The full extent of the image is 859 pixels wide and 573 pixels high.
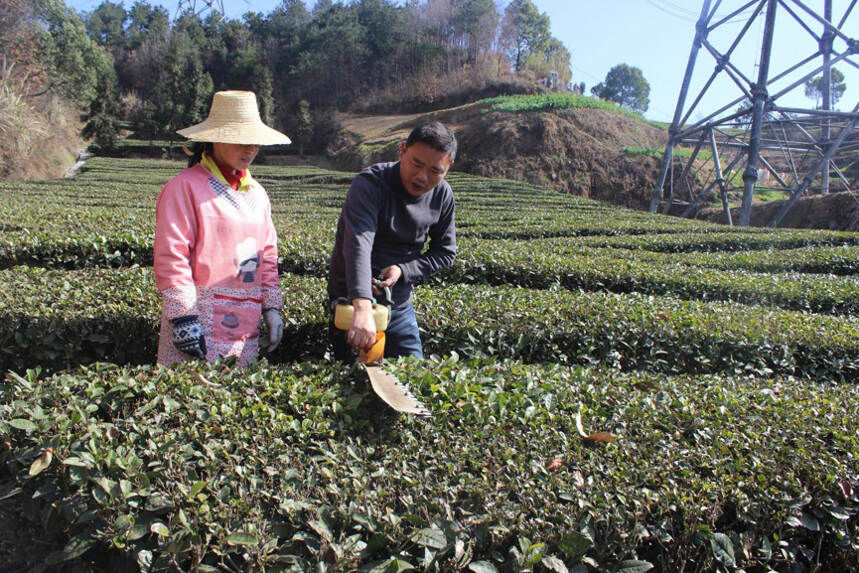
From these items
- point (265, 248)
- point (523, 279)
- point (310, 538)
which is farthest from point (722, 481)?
point (523, 279)

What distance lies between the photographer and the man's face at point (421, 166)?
2.48 m

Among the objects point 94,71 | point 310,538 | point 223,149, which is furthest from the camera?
point 94,71

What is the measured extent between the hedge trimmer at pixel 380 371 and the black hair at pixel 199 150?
102cm

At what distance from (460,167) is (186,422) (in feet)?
99.7

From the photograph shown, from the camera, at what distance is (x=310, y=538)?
1646 mm

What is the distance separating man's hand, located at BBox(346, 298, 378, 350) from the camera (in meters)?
2.27

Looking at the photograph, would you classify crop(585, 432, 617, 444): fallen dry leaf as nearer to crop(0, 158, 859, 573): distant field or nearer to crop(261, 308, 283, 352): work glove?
crop(0, 158, 859, 573): distant field

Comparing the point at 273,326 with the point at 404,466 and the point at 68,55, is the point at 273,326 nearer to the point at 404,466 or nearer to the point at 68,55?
the point at 404,466

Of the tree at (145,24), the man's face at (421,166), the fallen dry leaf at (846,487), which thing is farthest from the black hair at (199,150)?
the tree at (145,24)

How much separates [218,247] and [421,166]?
1053 mm

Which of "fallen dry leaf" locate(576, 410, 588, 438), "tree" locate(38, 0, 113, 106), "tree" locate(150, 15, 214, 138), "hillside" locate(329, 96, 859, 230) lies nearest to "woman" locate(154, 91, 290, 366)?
"fallen dry leaf" locate(576, 410, 588, 438)

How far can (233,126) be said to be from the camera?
2689 millimetres

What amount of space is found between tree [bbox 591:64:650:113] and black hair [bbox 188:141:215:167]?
238ft

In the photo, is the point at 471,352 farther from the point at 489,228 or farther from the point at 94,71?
the point at 94,71
